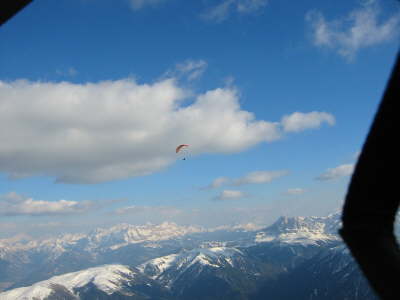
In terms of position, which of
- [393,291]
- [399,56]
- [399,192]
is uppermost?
[399,56]

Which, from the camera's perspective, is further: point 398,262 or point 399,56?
point 398,262

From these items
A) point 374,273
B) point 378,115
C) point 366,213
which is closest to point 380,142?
point 378,115

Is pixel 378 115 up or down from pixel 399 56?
down

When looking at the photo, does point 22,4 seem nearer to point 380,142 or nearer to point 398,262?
point 380,142

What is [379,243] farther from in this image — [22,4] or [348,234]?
[22,4]

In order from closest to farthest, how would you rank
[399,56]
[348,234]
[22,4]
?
[399,56], [348,234], [22,4]

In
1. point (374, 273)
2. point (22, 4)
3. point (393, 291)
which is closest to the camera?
point (393, 291)

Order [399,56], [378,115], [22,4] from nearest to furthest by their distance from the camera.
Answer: [399,56] < [378,115] < [22,4]

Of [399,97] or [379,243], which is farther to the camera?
[379,243]

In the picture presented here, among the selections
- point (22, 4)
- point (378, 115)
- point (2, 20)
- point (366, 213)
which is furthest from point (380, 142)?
point (2, 20)
